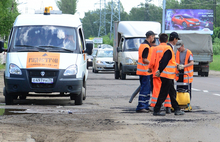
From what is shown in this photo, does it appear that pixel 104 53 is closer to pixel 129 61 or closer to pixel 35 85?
pixel 129 61

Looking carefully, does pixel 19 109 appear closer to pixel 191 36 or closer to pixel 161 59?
pixel 161 59

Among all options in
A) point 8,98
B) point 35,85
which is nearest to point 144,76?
point 35,85

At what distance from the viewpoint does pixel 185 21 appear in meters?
60.6

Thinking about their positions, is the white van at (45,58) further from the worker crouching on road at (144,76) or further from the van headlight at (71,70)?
the worker crouching on road at (144,76)

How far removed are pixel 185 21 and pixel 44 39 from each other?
50.7m

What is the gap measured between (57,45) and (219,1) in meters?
107

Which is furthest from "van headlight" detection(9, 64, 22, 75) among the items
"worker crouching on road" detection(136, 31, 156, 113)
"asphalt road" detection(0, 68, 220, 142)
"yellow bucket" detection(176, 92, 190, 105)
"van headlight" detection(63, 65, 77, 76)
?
"yellow bucket" detection(176, 92, 190, 105)

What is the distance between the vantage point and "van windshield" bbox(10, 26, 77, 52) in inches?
444

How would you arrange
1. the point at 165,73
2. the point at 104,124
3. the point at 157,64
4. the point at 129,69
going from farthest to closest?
the point at 129,69 < the point at 157,64 < the point at 165,73 < the point at 104,124

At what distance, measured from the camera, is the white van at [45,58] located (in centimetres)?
1070

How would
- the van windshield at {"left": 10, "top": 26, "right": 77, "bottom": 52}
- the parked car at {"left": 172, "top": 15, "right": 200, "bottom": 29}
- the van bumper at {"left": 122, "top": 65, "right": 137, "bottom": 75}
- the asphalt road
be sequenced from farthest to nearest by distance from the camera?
the parked car at {"left": 172, "top": 15, "right": 200, "bottom": 29}
the van bumper at {"left": 122, "top": 65, "right": 137, "bottom": 75}
the van windshield at {"left": 10, "top": 26, "right": 77, "bottom": 52}
the asphalt road

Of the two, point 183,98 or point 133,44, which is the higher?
point 133,44

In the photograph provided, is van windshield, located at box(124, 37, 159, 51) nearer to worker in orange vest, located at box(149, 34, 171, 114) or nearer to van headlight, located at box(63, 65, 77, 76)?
van headlight, located at box(63, 65, 77, 76)

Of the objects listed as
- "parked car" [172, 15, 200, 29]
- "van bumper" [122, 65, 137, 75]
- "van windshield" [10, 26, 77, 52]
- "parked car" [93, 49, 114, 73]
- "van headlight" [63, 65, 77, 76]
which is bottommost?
"parked car" [93, 49, 114, 73]
